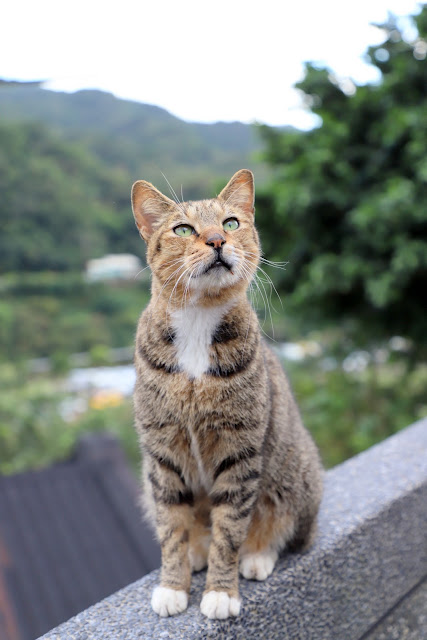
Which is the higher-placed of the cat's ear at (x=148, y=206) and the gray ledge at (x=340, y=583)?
the cat's ear at (x=148, y=206)

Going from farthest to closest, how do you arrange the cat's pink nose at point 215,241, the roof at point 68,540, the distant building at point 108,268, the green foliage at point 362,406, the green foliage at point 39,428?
the green foliage at point 39,428, the distant building at point 108,268, the green foliage at point 362,406, the roof at point 68,540, the cat's pink nose at point 215,241

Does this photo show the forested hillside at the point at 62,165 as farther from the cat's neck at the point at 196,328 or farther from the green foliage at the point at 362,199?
the cat's neck at the point at 196,328

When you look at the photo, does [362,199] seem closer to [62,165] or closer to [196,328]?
[196,328]

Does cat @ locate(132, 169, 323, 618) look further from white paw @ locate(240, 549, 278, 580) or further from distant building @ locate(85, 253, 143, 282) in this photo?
distant building @ locate(85, 253, 143, 282)

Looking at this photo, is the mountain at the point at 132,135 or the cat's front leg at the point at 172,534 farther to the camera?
the mountain at the point at 132,135

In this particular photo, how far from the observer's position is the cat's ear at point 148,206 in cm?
113

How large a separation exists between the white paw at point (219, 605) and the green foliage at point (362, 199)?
2.55 metres

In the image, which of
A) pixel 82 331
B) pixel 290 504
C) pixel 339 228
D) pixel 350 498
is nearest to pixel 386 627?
Answer: pixel 350 498

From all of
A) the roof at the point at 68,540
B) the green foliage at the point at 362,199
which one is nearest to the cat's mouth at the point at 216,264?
the roof at the point at 68,540

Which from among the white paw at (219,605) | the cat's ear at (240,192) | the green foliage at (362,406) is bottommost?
the green foliage at (362,406)

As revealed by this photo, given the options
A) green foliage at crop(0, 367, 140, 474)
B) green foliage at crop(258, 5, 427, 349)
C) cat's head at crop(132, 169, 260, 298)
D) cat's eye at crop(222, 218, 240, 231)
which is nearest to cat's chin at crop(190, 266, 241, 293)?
cat's head at crop(132, 169, 260, 298)

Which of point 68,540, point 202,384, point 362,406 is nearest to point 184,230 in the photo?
point 202,384

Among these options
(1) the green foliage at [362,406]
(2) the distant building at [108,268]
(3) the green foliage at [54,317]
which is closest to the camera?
(1) the green foliage at [362,406]

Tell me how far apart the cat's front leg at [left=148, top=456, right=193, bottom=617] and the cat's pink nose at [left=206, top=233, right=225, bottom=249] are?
488 millimetres
